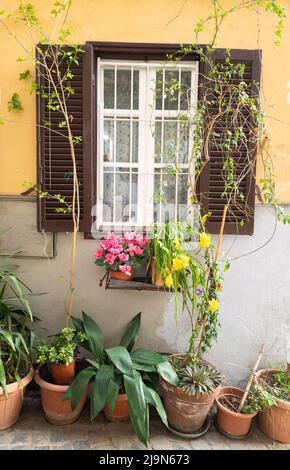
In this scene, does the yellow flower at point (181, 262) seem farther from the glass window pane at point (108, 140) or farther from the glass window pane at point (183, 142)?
the glass window pane at point (108, 140)

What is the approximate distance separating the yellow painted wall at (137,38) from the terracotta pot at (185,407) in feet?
6.51

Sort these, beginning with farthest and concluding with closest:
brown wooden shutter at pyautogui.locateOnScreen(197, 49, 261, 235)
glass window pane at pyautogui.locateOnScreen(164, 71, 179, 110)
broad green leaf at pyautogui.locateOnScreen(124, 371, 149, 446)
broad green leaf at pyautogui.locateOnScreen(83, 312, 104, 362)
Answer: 1. glass window pane at pyautogui.locateOnScreen(164, 71, 179, 110)
2. brown wooden shutter at pyautogui.locateOnScreen(197, 49, 261, 235)
3. broad green leaf at pyautogui.locateOnScreen(83, 312, 104, 362)
4. broad green leaf at pyautogui.locateOnScreen(124, 371, 149, 446)

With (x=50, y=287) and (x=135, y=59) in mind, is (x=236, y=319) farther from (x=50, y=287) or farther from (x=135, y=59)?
(x=135, y=59)

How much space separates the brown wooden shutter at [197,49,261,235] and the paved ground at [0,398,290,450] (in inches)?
62.5

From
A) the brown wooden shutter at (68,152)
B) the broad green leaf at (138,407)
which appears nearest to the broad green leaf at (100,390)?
the broad green leaf at (138,407)

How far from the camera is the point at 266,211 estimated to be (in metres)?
2.88

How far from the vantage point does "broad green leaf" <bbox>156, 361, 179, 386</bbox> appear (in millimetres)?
2404

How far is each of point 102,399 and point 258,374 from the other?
1.28 m

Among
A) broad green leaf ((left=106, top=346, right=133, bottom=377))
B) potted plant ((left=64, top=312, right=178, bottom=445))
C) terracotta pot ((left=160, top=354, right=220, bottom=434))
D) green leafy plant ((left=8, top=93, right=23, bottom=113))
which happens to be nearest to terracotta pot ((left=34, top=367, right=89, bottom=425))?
potted plant ((left=64, top=312, right=178, bottom=445))

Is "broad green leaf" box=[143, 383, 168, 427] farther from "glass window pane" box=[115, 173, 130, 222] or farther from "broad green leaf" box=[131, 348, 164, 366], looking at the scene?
"glass window pane" box=[115, 173, 130, 222]

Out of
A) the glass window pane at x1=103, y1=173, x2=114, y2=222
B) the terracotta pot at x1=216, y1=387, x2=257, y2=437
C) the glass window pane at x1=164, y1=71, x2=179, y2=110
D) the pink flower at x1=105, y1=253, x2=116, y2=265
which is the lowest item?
the terracotta pot at x1=216, y1=387, x2=257, y2=437

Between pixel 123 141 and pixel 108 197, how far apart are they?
50 cm

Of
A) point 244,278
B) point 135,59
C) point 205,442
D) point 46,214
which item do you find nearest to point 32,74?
point 135,59

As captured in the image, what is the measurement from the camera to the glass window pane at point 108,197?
2.98 metres
